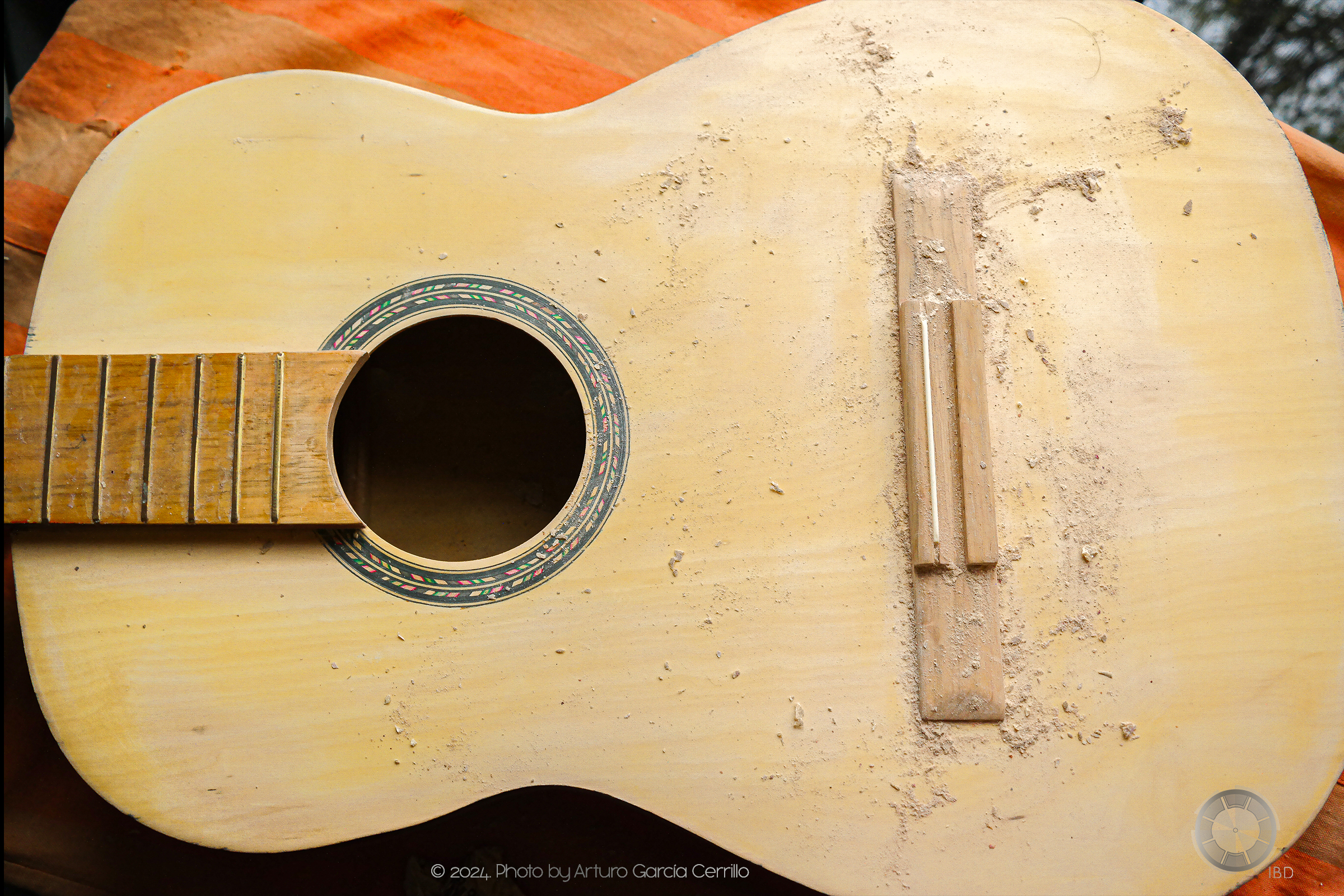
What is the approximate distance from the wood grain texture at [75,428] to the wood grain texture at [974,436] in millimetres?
1423

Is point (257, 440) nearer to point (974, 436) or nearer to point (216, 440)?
point (216, 440)

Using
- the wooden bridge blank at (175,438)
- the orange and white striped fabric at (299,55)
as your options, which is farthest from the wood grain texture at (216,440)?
the orange and white striped fabric at (299,55)

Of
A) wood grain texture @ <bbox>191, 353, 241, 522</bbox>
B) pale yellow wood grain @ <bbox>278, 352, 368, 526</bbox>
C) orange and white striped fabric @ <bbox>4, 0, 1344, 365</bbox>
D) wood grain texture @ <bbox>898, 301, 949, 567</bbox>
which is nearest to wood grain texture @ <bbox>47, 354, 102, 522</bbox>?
wood grain texture @ <bbox>191, 353, 241, 522</bbox>

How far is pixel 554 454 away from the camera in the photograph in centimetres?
185

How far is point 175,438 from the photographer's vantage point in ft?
4.23

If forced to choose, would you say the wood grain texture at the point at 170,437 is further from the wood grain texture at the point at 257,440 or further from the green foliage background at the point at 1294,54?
the green foliage background at the point at 1294,54

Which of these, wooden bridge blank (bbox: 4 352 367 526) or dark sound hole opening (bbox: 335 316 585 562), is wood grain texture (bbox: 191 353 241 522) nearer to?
wooden bridge blank (bbox: 4 352 367 526)

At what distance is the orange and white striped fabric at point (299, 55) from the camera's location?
5.84 ft

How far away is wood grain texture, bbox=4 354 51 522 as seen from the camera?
4.24 ft

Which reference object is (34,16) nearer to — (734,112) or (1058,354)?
(734,112)

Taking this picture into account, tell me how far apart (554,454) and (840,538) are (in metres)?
0.81

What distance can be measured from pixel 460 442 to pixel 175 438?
65 centimetres

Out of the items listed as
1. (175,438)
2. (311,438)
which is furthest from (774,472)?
(175,438)

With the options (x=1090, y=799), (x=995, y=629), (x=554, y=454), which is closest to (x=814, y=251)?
(x=995, y=629)
